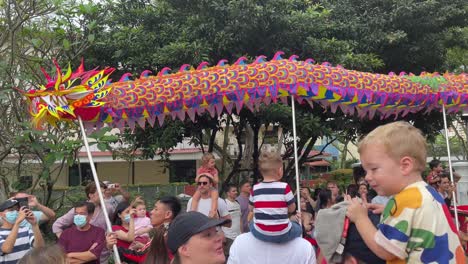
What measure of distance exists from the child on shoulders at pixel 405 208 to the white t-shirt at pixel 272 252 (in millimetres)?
1238

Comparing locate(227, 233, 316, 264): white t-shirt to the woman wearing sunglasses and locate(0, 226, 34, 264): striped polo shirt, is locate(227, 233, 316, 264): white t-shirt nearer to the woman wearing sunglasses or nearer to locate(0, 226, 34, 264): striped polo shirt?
the woman wearing sunglasses

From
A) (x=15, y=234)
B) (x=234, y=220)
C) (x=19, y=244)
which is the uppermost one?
(x=15, y=234)

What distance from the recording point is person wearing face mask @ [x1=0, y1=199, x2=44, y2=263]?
4305 mm

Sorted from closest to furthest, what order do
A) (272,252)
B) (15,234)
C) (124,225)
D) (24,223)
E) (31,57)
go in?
(272,252) < (15,234) < (24,223) < (124,225) < (31,57)

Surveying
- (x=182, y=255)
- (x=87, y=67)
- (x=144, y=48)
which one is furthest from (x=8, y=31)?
(x=182, y=255)

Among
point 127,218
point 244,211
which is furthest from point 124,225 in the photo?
point 244,211

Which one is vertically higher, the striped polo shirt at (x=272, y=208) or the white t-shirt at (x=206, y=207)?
the striped polo shirt at (x=272, y=208)

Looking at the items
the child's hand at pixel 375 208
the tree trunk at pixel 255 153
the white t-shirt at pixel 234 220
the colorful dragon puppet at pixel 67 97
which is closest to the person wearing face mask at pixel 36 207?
the colorful dragon puppet at pixel 67 97

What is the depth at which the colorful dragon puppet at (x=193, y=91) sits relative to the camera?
5.20 m

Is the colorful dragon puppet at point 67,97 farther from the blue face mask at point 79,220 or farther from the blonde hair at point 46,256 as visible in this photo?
the blonde hair at point 46,256

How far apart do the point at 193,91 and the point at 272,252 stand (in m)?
2.83

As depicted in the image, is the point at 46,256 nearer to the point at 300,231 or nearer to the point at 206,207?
the point at 300,231

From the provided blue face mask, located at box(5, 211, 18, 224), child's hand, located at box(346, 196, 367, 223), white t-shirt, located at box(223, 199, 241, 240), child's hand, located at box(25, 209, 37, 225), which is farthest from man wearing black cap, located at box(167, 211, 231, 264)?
white t-shirt, located at box(223, 199, 241, 240)

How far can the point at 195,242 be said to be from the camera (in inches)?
90.6
